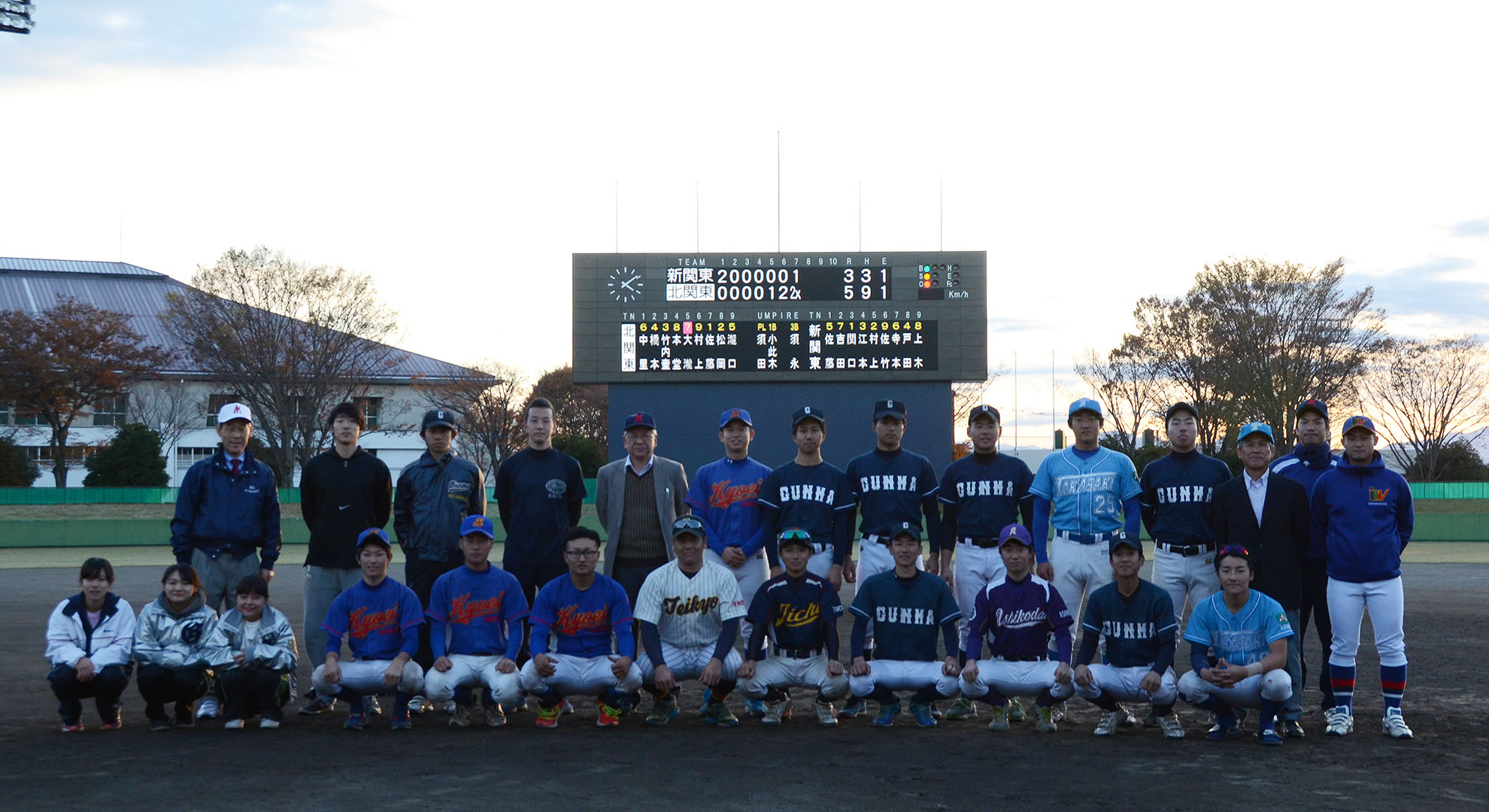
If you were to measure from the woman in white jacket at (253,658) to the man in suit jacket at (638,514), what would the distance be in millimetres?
2055

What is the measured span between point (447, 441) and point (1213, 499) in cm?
481

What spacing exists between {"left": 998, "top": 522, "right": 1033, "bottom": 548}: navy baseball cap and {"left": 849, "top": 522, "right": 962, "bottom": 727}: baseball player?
0.46 metres

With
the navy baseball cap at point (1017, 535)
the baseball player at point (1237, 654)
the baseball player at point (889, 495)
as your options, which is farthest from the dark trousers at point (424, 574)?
the baseball player at point (1237, 654)

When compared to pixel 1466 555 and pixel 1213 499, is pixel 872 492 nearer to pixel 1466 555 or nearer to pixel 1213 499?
pixel 1213 499

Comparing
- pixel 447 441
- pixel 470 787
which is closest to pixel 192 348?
pixel 447 441

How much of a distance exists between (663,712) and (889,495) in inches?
78.8

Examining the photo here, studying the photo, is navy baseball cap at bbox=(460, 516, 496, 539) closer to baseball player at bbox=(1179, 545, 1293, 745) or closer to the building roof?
baseball player at bbox=(1179, 545, 1293, 745)

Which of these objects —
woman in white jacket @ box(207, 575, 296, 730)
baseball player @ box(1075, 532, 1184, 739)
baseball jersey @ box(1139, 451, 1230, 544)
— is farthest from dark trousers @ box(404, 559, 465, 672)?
baseball jersey @ box(1139, 451, 1230, 544)

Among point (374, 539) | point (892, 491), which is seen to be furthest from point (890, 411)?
point (374, 539)

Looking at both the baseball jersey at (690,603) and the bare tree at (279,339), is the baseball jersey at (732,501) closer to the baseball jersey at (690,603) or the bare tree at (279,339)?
the baseball jersey at (690,603)

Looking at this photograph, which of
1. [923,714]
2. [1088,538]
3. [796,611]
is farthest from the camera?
[1088,538]

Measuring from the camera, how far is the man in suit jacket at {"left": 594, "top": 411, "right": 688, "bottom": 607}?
7.87 meters

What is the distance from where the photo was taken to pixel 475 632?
23.5ft

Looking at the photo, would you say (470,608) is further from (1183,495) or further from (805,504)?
(1183,495)
